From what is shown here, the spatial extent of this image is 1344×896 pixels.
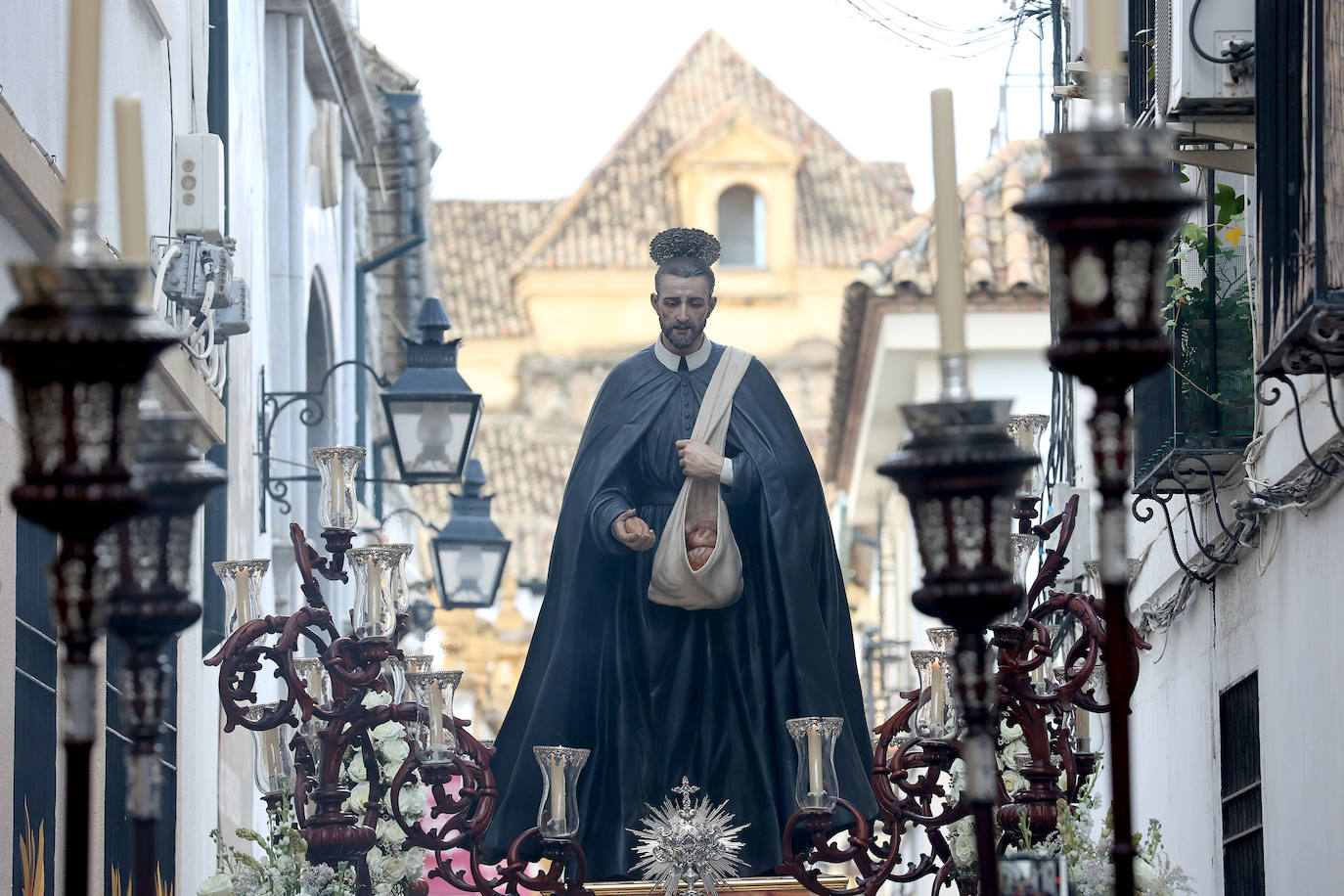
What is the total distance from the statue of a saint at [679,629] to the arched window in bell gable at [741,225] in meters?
34.5

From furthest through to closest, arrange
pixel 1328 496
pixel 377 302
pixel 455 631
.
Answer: pixel 455 631 < pixel 377 302 < pixel 1328 496

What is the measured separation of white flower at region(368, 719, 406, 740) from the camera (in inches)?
325

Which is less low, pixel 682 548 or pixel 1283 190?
pixel 1283 190

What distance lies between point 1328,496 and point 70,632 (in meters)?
4.67

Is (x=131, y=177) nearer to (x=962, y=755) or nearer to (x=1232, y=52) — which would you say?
(x=962, y=755)

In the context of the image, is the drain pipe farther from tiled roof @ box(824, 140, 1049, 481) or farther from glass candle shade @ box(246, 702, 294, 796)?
glass candle shade @ box(246, 702, 294, 796)

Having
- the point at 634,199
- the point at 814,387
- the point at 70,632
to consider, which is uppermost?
the point at 634,199

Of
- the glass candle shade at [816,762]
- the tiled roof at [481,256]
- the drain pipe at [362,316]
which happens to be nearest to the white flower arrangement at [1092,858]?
the glass candle shade at [816,762]

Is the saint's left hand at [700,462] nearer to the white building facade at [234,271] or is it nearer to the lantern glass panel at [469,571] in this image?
the white building facade at [234,271]

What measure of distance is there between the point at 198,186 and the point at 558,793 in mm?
3862

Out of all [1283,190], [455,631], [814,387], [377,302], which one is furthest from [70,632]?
[814,387]

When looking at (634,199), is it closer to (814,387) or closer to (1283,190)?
(814,387)

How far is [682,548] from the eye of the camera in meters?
7.69

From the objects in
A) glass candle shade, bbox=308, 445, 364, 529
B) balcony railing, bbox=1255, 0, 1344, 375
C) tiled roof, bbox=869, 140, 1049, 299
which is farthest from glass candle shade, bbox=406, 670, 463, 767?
tiled roof, bbox=869, 140, 1049, 299
